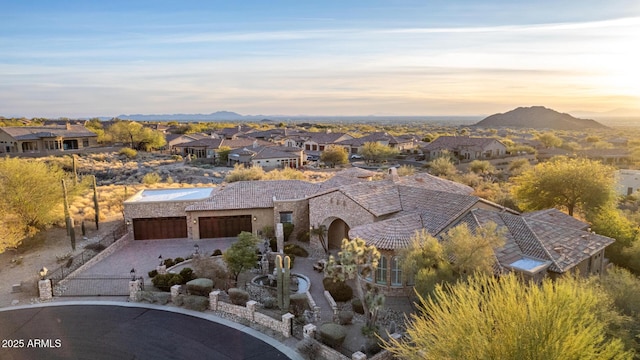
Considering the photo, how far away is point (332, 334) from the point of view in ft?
59.5

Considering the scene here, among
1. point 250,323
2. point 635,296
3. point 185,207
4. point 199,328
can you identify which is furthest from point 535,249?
point 185,207

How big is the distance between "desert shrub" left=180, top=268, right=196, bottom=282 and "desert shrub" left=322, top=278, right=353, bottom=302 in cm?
777

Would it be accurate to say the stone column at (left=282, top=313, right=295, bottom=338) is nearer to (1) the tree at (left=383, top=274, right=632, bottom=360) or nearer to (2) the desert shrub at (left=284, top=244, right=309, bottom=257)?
(1) the tree at (left=383, top=274, right=632, bottom=360)

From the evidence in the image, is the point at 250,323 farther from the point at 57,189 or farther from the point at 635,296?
the point at 57,189

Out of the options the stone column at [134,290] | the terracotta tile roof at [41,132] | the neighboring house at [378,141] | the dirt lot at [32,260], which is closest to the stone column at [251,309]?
the stone column at [134,290]

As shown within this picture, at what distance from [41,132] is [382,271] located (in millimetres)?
79741

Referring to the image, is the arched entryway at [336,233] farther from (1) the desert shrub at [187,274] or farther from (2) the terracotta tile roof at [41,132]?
(2) the terracotta tile roof at [41,132]

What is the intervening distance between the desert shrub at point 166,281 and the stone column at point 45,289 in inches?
208

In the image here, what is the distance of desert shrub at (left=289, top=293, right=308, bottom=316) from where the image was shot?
21297 millimetres

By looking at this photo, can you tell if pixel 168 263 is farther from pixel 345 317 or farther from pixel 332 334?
pixel 332 334

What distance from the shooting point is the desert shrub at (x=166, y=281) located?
2397 centimetres

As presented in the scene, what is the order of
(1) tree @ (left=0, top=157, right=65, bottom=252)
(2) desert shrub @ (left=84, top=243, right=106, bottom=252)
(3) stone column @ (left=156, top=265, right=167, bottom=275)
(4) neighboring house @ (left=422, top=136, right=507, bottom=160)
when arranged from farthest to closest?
(4) neighboring house @ (left=422, top=136, right=507, bottom=160)
(1) tree @ (left=0, top=157, right=65, bottom=252)
(2) desert shrub @ (left=84, top=243, right=106, bottom=252)
(3) stone column @ (left=156, top=265, right=167, bottom=275)

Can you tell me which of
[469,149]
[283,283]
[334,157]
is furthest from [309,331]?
[469,149]

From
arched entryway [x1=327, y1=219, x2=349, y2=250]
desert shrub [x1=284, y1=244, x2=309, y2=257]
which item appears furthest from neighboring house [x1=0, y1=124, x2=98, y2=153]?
arched entryway [x1=327, y1=219, x2=349, y2=250]
